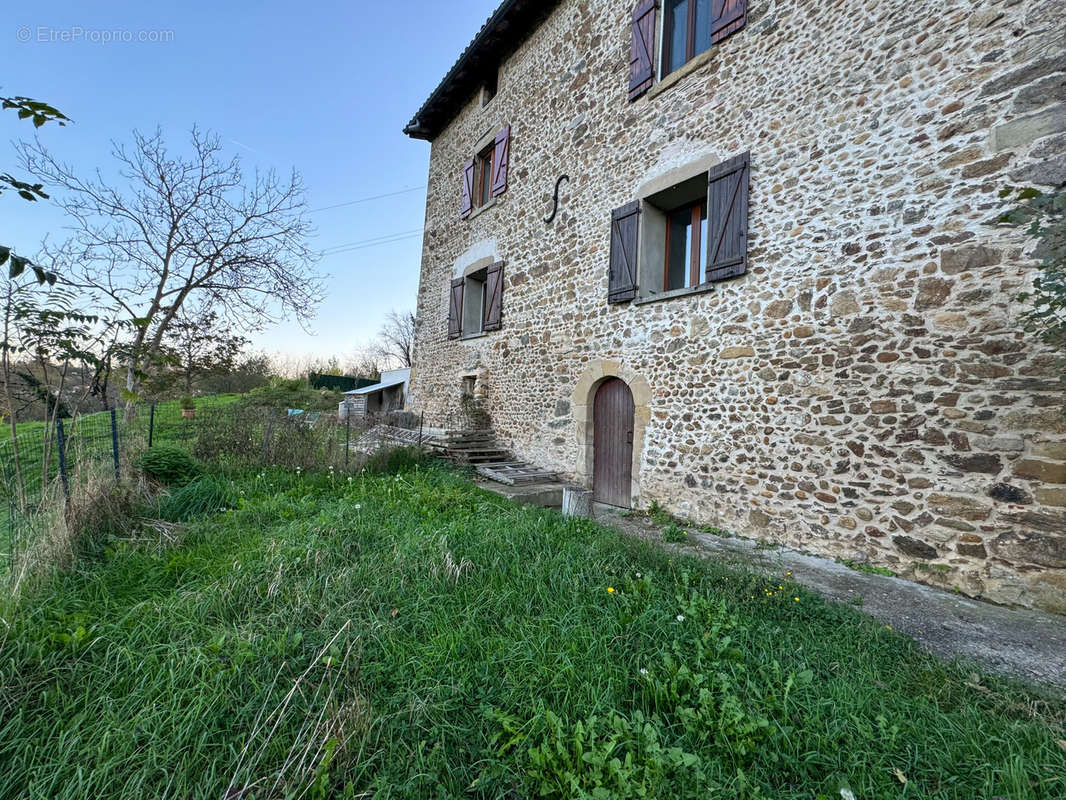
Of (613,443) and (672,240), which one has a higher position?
(672,240)

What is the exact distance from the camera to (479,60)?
929 centimetres

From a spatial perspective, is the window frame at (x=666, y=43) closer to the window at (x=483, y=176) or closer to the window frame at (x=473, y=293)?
the window at (x=483, y=176)

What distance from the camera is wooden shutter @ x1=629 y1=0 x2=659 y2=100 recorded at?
5941 mm

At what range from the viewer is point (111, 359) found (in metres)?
2.94

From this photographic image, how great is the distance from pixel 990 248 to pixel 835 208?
1.24 meters

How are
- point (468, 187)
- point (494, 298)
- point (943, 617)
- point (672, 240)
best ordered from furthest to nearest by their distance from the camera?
point (468, 187) < point (494, 298) < point (672, 240) < point (943, 617)

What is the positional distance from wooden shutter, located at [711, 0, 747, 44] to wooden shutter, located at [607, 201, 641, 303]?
1.95m

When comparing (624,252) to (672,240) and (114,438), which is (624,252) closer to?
(672,240)

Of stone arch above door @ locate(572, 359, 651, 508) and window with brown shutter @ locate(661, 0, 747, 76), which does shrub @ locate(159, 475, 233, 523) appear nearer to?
stone arch above door @ locate(572, 359, 651, 508)

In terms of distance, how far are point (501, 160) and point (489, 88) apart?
2.19 m

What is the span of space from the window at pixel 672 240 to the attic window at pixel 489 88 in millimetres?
5570

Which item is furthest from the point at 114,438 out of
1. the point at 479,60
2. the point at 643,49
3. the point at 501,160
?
the point at 479,60

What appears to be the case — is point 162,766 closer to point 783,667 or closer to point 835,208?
point 783,667

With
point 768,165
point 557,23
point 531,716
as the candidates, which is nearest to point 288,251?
point 557,23
